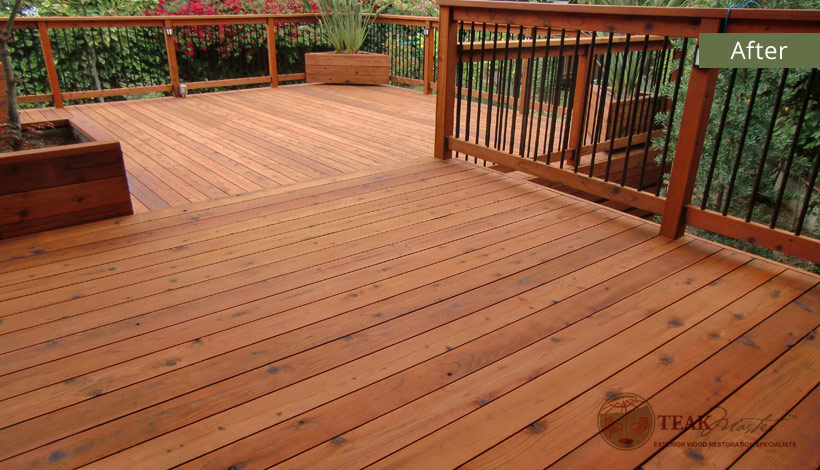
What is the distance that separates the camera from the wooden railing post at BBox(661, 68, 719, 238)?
8.11ft

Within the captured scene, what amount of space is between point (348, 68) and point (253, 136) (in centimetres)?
307

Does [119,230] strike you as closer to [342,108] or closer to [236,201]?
[236,201]

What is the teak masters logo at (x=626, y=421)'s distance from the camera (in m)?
1.53

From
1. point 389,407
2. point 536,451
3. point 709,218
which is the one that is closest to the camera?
point 536,451

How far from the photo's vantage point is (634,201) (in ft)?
9.61

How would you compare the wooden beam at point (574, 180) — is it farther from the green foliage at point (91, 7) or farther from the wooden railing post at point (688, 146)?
the green foliage at point (91, 7)

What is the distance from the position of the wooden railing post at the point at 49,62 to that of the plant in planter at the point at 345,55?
2995 millimetres

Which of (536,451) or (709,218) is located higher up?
(709,218)

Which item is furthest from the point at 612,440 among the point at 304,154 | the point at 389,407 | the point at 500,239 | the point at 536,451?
the point at 304,154

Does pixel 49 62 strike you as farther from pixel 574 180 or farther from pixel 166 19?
pixel 574 180

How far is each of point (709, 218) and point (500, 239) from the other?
954mm

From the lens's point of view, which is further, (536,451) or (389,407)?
(389,407)

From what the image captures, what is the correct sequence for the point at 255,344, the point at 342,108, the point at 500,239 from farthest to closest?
the point at 342,108 < the point at 500,239 < the point at 255,344

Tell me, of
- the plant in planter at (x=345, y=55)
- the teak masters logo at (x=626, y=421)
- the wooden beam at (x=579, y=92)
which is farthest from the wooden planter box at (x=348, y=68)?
the teak masters logo at (x=626, y=421)
